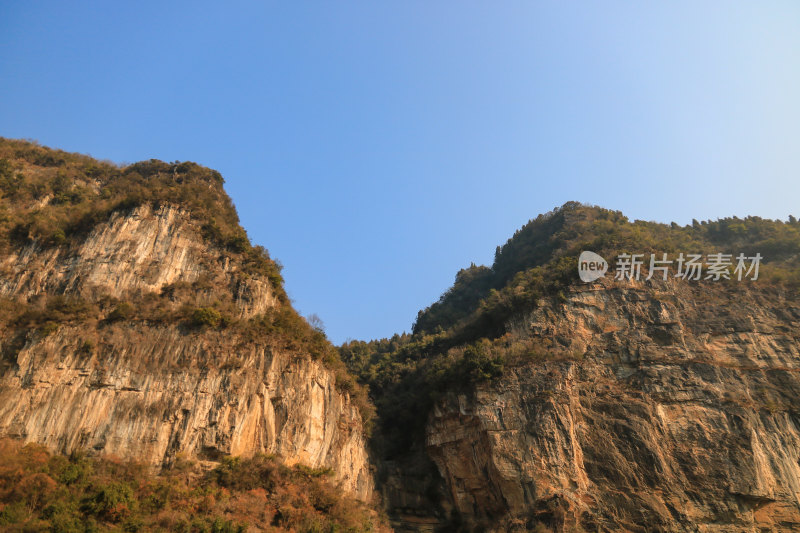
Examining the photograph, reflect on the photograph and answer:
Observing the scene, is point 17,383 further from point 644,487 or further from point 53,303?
point 644,487

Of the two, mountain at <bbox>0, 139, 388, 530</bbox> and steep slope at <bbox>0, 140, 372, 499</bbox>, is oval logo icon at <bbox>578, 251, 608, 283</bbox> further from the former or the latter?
steep slope at <bbox>0, 140, 372, 499</bbox>

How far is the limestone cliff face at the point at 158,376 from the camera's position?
22.5 meters

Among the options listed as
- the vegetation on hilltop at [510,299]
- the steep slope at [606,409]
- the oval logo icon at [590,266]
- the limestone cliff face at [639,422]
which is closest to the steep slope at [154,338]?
the vegetation on hilltop at [510,299]

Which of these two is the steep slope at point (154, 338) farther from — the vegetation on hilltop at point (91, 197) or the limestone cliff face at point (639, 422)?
the limestone cliff face at point (639, 422)

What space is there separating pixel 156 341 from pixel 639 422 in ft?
86.5

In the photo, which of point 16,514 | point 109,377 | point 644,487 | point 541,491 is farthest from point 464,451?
point 16,514

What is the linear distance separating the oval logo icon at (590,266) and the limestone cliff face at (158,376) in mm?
18941

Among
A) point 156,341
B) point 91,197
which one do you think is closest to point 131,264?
point 156,341

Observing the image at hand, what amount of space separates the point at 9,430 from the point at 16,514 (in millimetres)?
5545

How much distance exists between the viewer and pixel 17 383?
897 inches

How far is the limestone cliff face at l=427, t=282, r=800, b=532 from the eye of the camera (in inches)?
1032

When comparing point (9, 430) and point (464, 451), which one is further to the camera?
point (464, 451)

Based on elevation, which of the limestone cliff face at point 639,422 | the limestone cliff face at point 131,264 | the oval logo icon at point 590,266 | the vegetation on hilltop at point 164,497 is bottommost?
the vegetation on hilltop at point 164,497

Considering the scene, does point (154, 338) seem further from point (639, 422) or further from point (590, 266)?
point (590, 266)
